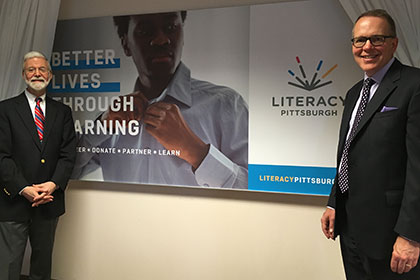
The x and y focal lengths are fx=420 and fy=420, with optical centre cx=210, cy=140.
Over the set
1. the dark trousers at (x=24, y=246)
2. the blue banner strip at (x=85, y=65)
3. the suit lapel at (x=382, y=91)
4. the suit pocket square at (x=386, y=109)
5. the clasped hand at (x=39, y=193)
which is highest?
the blue banner strip at (x=85, y=65)

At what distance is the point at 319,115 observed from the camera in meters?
2.51

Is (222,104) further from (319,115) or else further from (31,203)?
(31,203)

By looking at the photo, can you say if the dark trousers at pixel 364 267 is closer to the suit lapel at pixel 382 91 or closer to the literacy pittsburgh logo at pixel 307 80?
the suit lapel at pixel 382 91

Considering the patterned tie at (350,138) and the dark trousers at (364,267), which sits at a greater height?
the patterned tie at (350,138)

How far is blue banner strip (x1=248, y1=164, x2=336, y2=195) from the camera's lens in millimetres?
2502

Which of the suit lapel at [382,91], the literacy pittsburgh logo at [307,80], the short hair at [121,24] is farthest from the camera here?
the short hair at [121,24]

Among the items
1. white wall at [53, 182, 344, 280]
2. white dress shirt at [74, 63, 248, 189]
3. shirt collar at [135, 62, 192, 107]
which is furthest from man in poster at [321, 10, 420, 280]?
shirt collar at [135, 62, 192, 107]

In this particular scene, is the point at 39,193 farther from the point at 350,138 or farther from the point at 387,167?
the point at 387,167

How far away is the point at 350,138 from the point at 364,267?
54 centimetres

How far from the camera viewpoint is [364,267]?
69.3 inches

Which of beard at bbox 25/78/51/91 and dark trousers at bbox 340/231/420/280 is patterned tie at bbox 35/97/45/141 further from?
dark trousers at bbox 340/231/420/280

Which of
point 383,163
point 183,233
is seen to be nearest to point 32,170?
point 183,233

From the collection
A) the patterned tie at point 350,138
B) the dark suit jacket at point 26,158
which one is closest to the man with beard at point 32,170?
the dark suit jacket at point 26,158

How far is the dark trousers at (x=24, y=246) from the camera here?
2.67m
